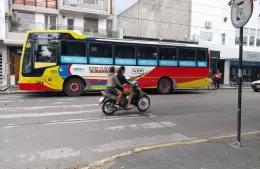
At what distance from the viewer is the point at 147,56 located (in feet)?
48.1

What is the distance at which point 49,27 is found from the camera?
20.4 m

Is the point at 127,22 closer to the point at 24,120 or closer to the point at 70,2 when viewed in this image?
the point at 70,2

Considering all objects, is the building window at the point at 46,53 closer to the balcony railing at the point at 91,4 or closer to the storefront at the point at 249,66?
the balcony railing at the point at 91,4

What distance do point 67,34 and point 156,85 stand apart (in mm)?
6129

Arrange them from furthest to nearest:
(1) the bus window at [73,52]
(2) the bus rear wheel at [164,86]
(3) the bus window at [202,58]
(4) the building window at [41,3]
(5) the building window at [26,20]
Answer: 1. (4) the building window at [41,3]
2. (5) the building window at [26,20]
3. (3) the bus window at [202,58]
4. (2) the bus rear wheel at [164,86]
5. (1) the bus window at [73,52]

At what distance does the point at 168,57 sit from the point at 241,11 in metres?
10.4

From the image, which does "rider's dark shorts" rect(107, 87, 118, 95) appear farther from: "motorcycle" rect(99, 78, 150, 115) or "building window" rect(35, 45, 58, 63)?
"building window" rect(35, 45, 58, 63)

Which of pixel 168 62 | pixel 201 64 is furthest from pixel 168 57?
pixel 201 64

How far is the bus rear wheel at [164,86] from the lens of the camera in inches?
596

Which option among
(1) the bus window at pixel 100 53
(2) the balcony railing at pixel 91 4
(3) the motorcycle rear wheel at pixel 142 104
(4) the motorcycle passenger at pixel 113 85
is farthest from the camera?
(2) the balcony railing at pixel 91 4

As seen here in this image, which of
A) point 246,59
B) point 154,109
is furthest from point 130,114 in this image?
point 246,59

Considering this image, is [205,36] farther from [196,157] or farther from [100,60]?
[196,157]

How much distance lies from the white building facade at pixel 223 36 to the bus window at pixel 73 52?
17.7m

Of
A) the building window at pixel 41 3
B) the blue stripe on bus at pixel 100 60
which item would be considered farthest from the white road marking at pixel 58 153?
the building window at pixel 41 3
